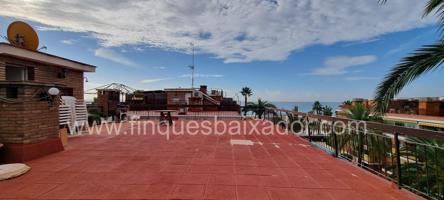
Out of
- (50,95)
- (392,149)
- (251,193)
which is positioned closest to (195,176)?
(251,193)

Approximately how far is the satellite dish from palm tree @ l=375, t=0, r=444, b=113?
7.76 m

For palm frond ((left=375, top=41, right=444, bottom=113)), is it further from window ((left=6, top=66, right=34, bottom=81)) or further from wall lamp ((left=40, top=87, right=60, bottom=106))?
window ((left=6, top=66, right=34, bottom=81))

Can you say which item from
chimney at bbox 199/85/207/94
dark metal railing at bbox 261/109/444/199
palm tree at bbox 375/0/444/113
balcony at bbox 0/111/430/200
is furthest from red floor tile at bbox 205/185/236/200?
chimney at bbox 199/85/207/94

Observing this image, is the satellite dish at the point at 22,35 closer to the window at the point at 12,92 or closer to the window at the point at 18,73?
the window at the point at 18,73

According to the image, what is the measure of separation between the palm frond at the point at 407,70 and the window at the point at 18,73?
303 inches

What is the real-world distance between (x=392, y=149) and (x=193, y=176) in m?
2.42

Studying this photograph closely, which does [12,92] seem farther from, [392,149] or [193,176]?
[392,149]

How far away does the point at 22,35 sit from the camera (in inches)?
241

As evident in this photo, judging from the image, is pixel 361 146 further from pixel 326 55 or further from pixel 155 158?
pixel 326 55

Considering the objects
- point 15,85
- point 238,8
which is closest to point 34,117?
point 15,85

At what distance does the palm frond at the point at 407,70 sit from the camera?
9.89 ft

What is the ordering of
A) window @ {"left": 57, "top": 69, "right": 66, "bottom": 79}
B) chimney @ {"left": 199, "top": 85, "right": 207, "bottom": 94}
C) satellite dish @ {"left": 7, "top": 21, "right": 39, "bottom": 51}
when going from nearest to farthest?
satellite dish @ {"left": 7, "top": 21, "right": 39, "bottom": 51} < window @ {"left": 57, "top": 69, "right": 66, "bottom": 79} < chimney @ {"left": 199, "top": 85, "right": 207, "bottom": 94}

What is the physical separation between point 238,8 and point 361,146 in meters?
7.86

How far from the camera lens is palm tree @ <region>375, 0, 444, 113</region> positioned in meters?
3.02
